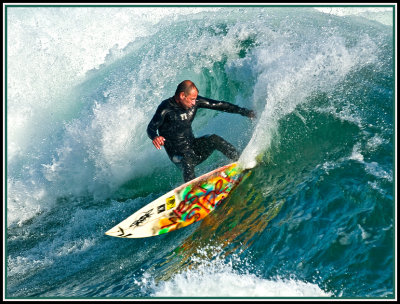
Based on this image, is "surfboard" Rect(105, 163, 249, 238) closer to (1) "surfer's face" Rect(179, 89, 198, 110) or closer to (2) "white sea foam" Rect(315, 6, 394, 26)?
(1) "surfer's face" Rect(179, 89, 198, 110)

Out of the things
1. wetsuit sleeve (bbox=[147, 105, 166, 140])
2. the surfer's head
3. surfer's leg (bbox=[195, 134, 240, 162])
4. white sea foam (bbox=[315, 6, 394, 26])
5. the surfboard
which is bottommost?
the surfboard

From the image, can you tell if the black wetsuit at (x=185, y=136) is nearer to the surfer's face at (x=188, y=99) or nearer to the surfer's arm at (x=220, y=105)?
the surfer's arm at (x=220, y=105)

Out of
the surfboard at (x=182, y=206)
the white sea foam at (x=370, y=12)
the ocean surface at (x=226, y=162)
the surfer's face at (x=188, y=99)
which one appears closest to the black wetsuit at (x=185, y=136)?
the surfer's face at (x=188, y=99)

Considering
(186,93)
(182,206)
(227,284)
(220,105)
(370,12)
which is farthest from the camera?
(370,12)

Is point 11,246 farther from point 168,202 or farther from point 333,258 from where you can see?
point 333,258

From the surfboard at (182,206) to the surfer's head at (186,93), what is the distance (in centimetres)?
120

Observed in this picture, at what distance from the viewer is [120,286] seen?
525 centimetres

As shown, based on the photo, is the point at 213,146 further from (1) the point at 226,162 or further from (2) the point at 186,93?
(2) the point at 186,93

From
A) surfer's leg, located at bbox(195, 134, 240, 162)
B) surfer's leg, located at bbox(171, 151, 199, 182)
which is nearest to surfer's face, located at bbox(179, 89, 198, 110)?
surfer's leg, located at bbox(195, 134, 240, 162)

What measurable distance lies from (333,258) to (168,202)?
8.45 feet

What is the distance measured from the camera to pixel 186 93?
6.01m

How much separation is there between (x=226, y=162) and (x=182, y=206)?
1548 mm

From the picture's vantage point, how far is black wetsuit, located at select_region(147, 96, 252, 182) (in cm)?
619

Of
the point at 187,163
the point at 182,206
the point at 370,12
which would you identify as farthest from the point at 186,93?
the point at 370,12
